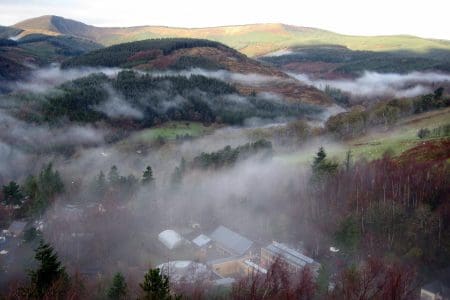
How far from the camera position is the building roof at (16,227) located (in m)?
47.1

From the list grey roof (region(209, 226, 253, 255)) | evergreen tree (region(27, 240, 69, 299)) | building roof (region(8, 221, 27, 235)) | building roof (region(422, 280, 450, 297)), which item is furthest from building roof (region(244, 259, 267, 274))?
building roof (region(8, 221, 27, 235))

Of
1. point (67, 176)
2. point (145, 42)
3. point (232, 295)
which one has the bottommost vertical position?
point (67, 176)

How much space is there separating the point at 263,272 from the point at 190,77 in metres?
101

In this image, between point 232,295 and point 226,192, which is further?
point 226,192

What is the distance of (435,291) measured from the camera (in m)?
32.6

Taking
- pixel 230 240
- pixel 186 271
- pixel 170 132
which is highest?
pixel 186 271

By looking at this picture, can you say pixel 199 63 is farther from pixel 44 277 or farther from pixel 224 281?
pixel 44 277

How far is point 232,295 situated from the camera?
97.5ft

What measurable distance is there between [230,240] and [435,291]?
19.6m

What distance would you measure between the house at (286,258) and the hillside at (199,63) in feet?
317

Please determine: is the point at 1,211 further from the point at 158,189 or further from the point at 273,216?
the point at 273,216

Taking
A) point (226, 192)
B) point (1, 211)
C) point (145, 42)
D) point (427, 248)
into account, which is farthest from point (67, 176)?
point (145, 42)

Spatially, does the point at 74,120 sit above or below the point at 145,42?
below

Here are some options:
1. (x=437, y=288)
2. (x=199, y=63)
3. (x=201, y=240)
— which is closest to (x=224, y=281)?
(x=201, y=240)
